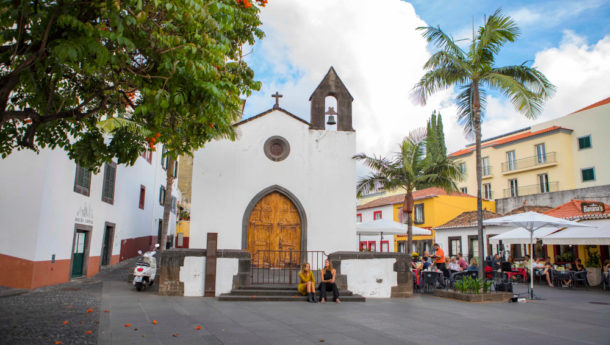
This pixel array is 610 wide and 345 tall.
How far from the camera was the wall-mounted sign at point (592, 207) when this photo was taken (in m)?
17.7

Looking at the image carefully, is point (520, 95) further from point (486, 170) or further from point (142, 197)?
point (486, 170)

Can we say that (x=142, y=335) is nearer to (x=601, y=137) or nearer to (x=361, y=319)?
(x=361, y=319)

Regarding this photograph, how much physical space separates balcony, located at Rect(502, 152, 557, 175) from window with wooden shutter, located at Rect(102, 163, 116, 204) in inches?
1161

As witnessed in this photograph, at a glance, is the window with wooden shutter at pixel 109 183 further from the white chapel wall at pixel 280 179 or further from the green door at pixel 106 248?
the white chapel wall at pixel 280 179

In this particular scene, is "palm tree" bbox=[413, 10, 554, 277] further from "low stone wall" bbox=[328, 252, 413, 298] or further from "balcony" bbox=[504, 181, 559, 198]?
"balcony" bbox=[504, 181, 559, 198]

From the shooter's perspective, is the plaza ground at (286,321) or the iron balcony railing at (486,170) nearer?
the plaza ground at (286,321)

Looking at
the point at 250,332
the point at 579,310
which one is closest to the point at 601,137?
the point at 579,310

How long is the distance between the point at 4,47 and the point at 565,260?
2274cm

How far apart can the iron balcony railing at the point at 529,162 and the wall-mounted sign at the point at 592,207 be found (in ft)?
50.7

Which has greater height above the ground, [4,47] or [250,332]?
Result: [4,47]

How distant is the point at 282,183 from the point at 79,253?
7357mm

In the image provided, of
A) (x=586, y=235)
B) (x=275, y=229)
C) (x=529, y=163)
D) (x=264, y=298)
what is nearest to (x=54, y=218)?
(x=275, y=229)

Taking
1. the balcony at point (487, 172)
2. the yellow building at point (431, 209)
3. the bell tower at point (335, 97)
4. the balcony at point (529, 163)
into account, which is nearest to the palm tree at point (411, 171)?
the bell tower at point (335, 97)

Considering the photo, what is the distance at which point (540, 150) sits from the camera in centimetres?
3350
